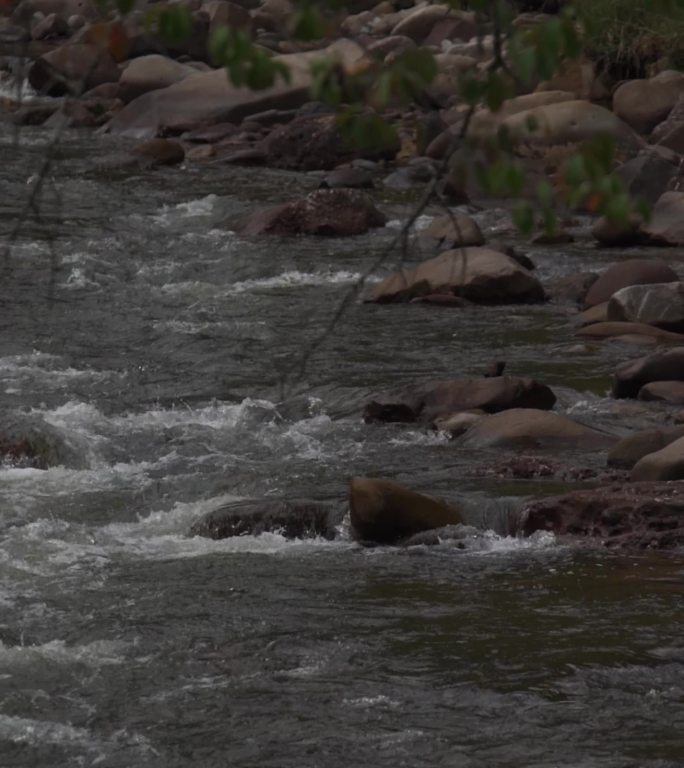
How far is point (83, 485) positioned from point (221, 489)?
2.70 feet

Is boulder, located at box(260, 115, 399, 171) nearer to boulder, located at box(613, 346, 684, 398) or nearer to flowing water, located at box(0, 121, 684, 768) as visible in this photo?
flowing water, located at box(0, 121, 684, 768)

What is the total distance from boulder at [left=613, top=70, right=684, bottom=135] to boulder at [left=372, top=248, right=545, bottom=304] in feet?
27.9

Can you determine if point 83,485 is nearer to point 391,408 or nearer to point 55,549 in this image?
point 55,549

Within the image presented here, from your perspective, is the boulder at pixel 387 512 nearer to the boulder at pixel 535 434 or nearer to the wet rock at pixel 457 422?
the boulder at pixel 535 434

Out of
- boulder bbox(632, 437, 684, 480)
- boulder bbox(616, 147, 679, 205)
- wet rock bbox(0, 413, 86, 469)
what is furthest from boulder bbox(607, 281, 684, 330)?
wet rock bbox(0, 413, 86, 469)

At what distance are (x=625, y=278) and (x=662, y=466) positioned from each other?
540cm

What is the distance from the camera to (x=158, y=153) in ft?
77.0

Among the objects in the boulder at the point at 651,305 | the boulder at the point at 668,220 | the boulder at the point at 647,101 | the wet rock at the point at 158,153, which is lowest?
the wet rock at the point at 158,153

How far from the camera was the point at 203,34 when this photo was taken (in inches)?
1135

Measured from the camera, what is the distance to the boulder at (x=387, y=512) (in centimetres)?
916

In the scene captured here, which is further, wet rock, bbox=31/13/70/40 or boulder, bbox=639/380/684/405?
wet rock, bbox=31/13/70/40

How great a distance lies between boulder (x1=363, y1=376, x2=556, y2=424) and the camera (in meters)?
11.7

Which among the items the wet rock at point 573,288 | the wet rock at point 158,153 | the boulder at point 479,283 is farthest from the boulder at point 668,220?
the wet rock at point 158,153

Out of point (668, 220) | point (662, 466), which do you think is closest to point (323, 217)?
point (668, 220)
